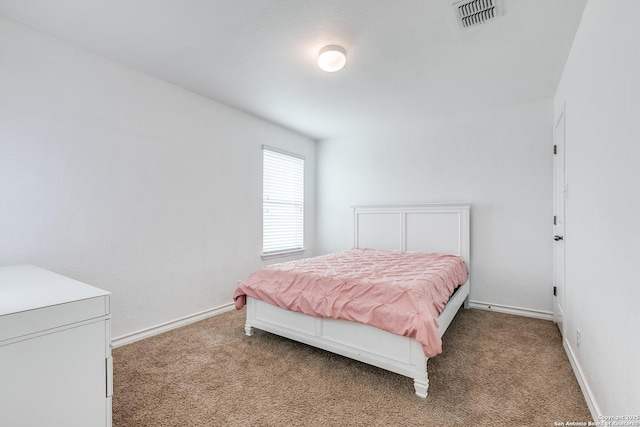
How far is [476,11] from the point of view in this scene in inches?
74.7

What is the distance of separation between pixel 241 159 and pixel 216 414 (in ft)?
9.09

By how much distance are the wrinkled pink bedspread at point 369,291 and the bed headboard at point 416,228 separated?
0.64 metres

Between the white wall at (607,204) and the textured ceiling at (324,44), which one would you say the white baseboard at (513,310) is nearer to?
the white wall at (607,204)

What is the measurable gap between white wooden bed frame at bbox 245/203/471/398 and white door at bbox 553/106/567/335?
2.74 feet

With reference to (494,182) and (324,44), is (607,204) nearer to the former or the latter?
(324,44)

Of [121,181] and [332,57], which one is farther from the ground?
[332,57]

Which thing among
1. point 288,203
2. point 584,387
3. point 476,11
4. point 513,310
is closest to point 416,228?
point 513,310

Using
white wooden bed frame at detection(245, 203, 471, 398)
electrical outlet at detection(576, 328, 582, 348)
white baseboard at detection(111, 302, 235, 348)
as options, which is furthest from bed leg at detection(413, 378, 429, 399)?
white baseboard at detection(111, 302, 235, 348)

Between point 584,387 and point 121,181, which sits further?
point 121,181

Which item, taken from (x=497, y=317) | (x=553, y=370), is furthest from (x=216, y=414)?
(x=497, y=317)

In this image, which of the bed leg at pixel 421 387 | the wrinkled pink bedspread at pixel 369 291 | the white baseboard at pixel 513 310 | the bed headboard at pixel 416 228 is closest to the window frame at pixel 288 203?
the bed headboard at pixel 416 228

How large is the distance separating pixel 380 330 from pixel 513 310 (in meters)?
2.35

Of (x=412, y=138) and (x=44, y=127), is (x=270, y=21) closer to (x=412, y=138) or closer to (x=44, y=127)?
(x=44, y=127)

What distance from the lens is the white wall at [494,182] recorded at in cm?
333
